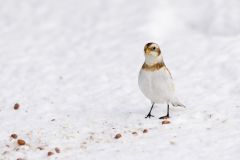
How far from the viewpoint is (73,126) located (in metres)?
6.86

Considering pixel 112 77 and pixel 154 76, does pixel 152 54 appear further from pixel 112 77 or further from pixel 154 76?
pixel 112 77

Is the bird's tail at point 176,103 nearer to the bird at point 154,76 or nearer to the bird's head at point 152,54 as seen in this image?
the bird at point 154,76

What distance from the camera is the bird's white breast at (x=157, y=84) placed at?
6.71 m

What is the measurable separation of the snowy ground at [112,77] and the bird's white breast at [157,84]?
297 mm

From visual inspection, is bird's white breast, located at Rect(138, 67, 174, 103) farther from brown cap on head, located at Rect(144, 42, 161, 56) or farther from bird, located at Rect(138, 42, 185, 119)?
brown cap on head, located at Rect(144, 42, 161, 56)

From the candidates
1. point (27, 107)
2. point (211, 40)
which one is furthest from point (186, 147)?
point (211, 40)

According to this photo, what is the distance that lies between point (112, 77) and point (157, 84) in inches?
76.0

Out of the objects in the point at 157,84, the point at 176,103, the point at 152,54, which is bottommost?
the point at 176,103

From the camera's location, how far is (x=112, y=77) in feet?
28.2

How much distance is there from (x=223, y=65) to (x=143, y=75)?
6.64 ft

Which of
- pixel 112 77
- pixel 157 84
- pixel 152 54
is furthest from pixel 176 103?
pixel 112 77

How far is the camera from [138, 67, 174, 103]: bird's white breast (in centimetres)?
671

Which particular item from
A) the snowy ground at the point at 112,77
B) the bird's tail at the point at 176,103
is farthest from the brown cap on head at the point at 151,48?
the snowy ground at the point at 112,77

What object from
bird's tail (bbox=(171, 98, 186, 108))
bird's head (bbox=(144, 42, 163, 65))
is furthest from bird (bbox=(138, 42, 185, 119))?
bird's tail (bbox=(171, 98, 186, 108))
